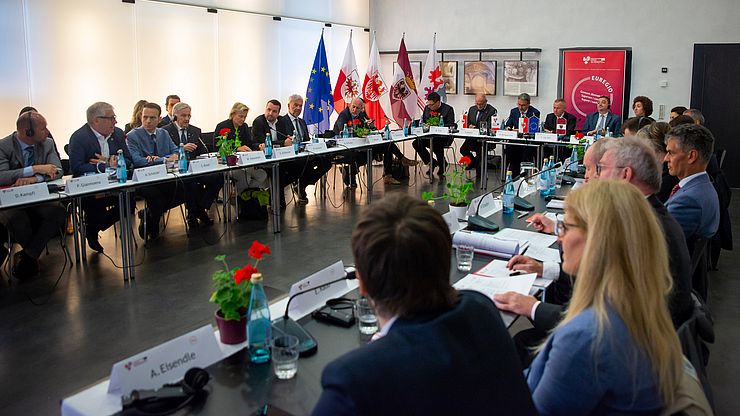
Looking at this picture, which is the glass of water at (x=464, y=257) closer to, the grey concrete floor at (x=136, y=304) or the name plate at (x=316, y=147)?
the grey concrete floor at (x=136, y=304)

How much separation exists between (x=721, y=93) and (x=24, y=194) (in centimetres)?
846

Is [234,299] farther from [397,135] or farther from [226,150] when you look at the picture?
[397,135]

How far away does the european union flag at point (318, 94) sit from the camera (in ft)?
30.3

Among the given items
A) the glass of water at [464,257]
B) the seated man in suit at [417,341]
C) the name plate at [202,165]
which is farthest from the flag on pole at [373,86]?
the seated man in suit at [417,341]

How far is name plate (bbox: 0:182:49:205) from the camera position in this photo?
4.02m

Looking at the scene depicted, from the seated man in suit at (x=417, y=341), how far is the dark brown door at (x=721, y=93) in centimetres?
864

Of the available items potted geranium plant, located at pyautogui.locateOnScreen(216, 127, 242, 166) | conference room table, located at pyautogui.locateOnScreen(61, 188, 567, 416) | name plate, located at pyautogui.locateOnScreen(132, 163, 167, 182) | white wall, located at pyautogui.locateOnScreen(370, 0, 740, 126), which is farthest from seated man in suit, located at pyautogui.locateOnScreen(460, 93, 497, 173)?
conference room table, located at pyautogui.locateOnScreen(61, 188, 567, 416)

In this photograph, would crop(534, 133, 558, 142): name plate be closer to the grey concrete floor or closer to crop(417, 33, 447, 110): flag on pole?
the grey concrete floor

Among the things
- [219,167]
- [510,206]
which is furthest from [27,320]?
[510,206]

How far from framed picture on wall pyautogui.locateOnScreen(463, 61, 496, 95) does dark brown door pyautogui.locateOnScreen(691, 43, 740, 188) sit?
2.97m

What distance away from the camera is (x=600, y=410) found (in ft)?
4.64

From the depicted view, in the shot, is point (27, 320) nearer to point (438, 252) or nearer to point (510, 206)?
point (510, 206)

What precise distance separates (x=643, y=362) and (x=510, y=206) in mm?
2611

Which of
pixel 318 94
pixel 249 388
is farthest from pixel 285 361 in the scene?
pixel 318 94
